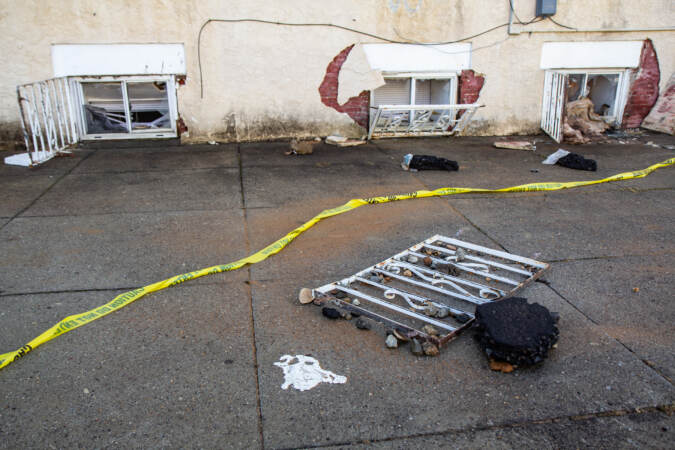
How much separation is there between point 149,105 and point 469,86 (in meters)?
5.98

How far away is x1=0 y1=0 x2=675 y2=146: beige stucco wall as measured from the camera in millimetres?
8492

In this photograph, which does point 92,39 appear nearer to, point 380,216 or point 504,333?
point 380,216

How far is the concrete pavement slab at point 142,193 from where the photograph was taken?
19.1 ft

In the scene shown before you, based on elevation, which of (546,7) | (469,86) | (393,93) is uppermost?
(546,7)

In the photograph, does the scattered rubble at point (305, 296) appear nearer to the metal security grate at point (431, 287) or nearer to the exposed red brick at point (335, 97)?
the metal security grate at point (431, 287)

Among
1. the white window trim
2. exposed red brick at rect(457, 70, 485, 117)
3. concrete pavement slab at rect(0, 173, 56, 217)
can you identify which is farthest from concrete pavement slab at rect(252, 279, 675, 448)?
the white window trim

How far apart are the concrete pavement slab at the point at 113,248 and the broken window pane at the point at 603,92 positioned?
8.60 m

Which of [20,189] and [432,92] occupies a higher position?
[432,92]

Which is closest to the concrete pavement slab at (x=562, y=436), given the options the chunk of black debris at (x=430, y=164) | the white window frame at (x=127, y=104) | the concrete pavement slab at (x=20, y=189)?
the concrete pavement slab at (x=20, y=189)

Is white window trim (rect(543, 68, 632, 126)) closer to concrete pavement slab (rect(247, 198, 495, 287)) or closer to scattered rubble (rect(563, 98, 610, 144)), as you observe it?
scattered rubble (rect(563, 98, 610, 144))

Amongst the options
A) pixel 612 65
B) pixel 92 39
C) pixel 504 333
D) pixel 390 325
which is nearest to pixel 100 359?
pixel 390 325

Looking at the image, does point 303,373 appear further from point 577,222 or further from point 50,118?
point 50,118

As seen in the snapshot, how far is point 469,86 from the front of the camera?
9805 mm

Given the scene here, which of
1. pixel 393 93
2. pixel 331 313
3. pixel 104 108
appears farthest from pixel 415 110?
pixel 331 313
